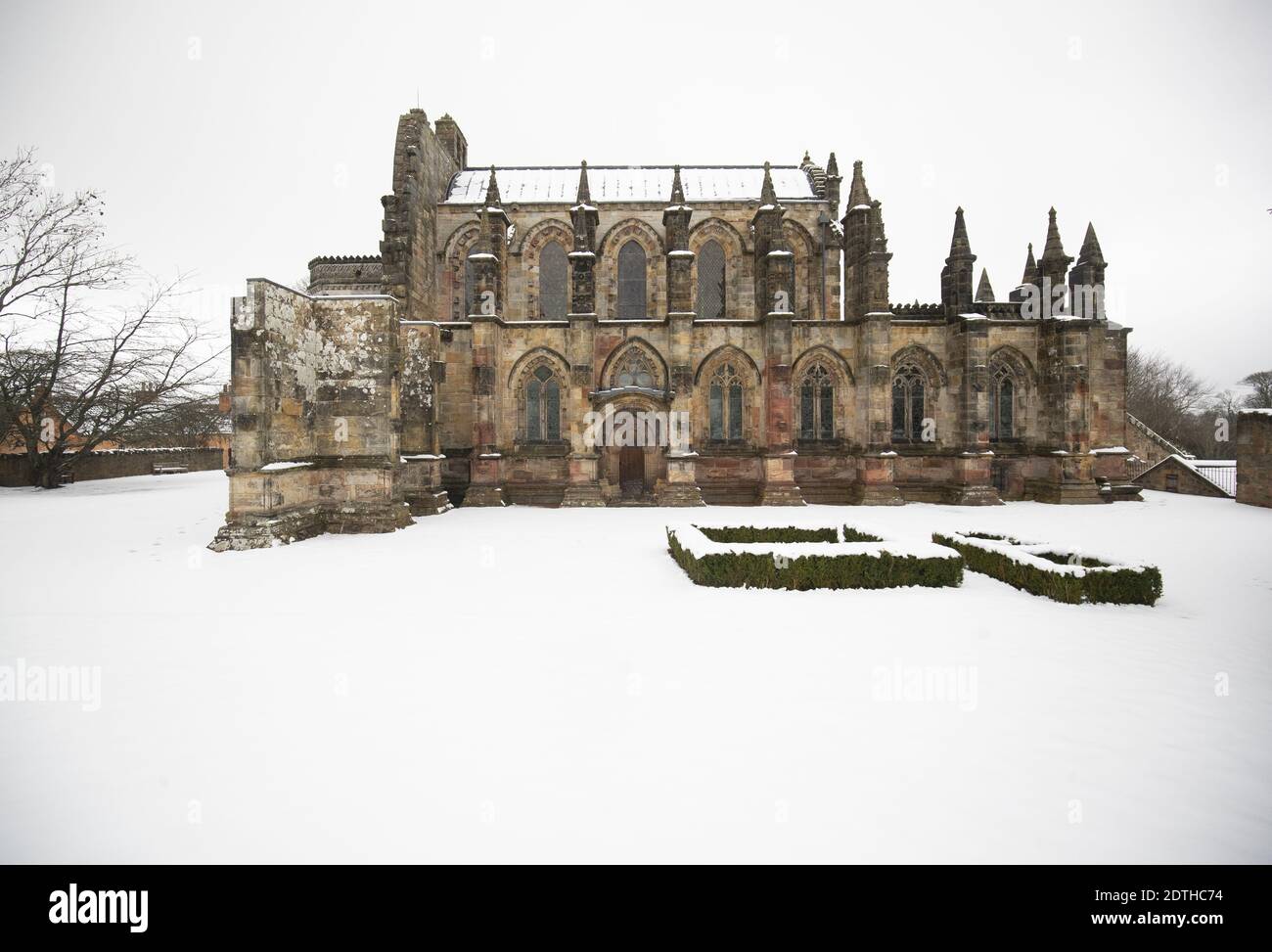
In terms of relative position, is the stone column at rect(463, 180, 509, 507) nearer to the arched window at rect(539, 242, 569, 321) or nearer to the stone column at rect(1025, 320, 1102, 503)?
the arched window at rect(539, 242, 569, 321)

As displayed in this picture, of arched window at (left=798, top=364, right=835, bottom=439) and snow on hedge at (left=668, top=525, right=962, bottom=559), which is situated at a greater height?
arched window at (left=798, top=364, right=835, bottom=439)

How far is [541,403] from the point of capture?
21.7 metres

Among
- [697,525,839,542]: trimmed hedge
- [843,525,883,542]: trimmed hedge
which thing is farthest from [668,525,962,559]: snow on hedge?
[697,525,839,542]: trimmed hedge

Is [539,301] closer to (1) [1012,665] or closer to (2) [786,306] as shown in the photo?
(2) [786,306]

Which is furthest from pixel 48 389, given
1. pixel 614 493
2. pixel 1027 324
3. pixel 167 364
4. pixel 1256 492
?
pixel 1256 492

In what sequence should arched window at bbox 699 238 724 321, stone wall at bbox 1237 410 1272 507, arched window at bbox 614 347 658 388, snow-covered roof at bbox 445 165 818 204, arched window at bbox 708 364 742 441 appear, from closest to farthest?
1. stone wall at bbox 1237 410 1272 507
2. arched window at bbox 614 347 658 388
3. arched window at bbox 708 364 742 441
4. arched window at bbox 699 238 724 321
5. snow-covered roof at bbox 445 165 818 204

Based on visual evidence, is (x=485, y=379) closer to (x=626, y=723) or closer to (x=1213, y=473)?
(x=626, y=723)

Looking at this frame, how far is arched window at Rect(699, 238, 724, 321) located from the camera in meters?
26.0

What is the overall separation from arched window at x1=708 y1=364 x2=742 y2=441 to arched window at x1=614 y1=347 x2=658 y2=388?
236 centimetres

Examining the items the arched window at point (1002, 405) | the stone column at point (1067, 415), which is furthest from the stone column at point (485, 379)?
the stone column at point (1067, 415)

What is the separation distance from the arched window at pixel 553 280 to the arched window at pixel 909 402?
1438 centimetres

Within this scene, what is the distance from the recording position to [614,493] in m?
21.1

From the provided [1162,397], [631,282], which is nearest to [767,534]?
[631,282]

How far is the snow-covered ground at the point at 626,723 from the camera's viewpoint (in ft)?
10.9
